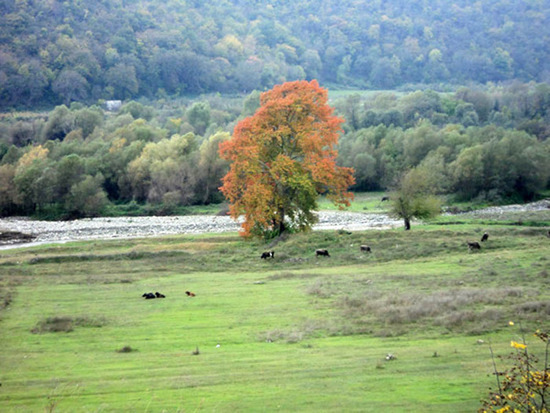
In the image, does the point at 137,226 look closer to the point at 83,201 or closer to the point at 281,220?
the point at 83,201

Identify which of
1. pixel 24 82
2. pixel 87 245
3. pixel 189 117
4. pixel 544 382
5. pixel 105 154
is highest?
pixel 24 82

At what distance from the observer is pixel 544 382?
9.45 metres

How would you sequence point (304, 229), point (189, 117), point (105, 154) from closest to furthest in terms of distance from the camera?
1. point (304, 229)
2. point (105, 154)
3. point (189, 117)

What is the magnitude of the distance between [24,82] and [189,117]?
6027 centimetres

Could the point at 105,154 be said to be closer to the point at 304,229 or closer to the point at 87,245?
the point at 87,245

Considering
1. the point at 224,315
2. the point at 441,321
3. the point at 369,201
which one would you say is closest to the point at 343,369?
the point at 441,321

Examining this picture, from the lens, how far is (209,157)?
94938 mm

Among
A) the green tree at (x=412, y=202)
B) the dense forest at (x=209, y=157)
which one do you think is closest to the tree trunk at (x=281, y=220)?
the green tree at (x=412, y=202)

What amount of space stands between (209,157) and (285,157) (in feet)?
167

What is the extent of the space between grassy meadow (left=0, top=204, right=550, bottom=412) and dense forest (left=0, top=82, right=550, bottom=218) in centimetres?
3566

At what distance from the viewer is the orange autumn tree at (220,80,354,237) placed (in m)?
46.0

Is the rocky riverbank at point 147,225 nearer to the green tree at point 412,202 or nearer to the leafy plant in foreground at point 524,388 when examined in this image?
the green tree at point 412,202

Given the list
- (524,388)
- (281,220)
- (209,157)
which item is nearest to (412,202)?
(281,220)

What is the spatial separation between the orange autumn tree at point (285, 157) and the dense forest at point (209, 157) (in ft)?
74.7
